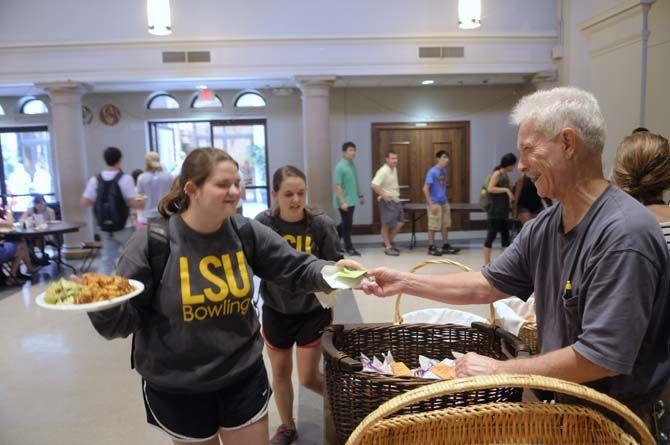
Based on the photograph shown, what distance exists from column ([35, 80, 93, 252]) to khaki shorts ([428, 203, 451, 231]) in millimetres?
5645

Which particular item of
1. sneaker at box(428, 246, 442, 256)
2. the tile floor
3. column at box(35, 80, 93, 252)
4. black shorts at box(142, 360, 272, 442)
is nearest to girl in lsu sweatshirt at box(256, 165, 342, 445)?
the tile floor

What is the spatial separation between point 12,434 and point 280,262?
2253mm

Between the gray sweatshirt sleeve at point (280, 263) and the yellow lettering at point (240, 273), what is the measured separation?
97 mm

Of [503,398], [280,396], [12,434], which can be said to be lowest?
[12,434]

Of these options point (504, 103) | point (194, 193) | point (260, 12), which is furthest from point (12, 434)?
point (504, 103)

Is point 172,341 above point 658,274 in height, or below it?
below

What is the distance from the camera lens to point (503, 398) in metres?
1.24

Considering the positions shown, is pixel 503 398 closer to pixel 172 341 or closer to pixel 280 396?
pixel 172 341

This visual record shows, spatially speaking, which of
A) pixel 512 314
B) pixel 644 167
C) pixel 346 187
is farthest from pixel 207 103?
pixel 644 167

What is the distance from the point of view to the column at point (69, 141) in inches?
310

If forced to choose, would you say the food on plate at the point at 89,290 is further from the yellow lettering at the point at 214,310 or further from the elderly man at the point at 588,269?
the elderly man at the point at 588,269

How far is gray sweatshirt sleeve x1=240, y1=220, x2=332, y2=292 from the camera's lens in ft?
6.08

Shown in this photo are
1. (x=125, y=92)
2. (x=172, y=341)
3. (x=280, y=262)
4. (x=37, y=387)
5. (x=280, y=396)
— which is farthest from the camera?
(x=125, y=92)

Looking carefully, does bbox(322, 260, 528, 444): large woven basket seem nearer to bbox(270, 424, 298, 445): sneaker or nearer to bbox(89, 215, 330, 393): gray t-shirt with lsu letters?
bbox(89, 215, 330, 393): gray t-shirt with lsu letters
